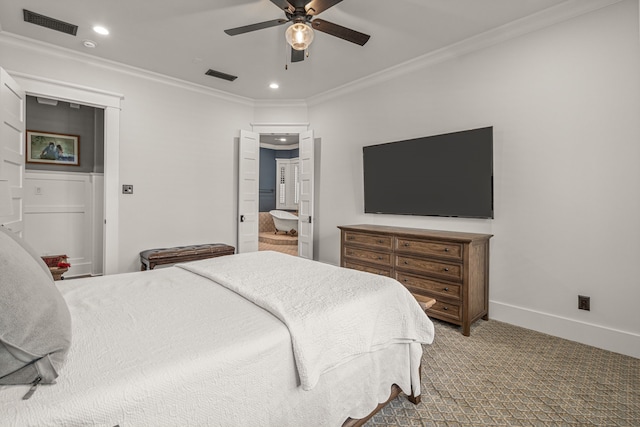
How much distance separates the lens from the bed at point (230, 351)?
844mm

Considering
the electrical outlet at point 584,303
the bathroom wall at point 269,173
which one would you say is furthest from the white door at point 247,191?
the electrical outlet at point 584,303

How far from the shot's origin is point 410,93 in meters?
3.80

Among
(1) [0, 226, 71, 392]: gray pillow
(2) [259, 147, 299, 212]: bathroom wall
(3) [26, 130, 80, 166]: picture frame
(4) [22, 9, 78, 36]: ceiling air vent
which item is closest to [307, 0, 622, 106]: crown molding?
(4) [22, 9, 78, 36]: ceiling air vent

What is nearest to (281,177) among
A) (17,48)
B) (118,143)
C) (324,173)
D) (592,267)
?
(324,173)

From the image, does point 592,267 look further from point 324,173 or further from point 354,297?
point 324,173

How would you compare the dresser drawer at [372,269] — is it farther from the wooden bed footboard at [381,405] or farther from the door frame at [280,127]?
Answer: the door frame at [280,127]

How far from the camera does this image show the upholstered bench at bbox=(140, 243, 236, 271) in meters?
3.77

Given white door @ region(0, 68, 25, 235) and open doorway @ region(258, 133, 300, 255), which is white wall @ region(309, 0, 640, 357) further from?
open doorway @ region(258, 133, 300, 255)

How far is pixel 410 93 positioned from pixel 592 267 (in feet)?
8.25

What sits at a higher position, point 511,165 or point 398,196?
point 511,165

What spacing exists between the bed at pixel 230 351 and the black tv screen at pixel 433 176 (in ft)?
6.00

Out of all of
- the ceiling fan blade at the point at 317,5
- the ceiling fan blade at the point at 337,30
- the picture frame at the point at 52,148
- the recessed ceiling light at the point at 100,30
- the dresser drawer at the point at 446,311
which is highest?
the recessed ceiling light at the point at 100,30

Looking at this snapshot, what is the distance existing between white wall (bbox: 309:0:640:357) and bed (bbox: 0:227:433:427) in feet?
5.87

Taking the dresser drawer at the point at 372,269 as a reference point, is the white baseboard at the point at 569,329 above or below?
below
